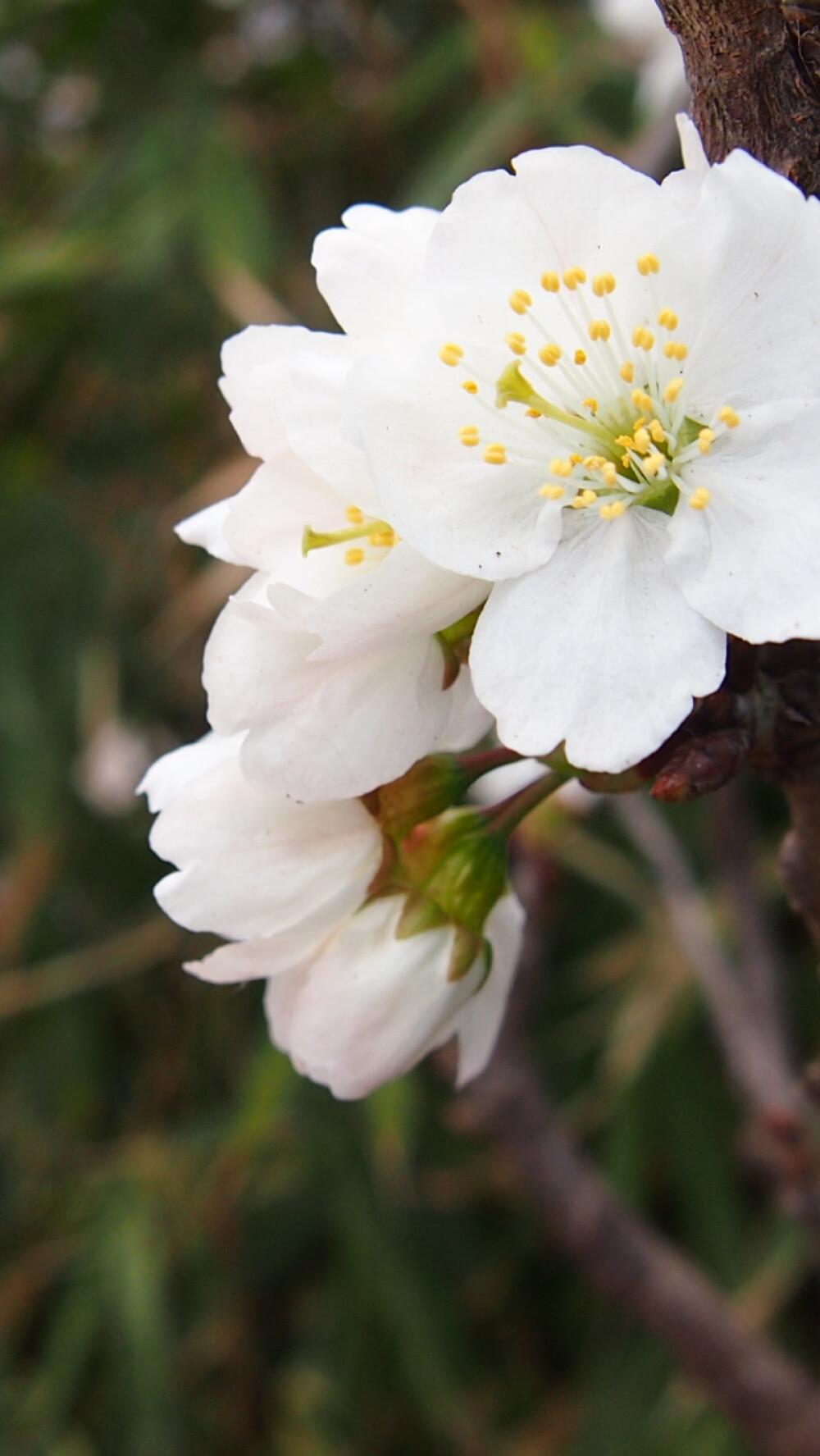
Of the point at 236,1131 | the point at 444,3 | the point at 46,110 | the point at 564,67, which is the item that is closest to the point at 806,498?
the point at 236,1131

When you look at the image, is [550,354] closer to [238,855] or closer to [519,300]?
[519,300]

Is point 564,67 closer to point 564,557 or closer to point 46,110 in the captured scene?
point 46,110

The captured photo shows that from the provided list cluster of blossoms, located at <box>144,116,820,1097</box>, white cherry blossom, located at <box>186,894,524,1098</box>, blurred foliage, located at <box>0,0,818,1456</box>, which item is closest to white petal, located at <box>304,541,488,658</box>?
cluster of blossoms, located at <box>144,116,820,1097</box>

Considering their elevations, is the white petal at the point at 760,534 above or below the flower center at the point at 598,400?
below

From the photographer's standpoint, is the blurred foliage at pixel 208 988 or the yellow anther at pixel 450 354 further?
the blurred foliage at pixel 208 988

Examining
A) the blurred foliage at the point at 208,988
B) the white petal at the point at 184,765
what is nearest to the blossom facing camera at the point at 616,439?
the white petal at the point at 184,765

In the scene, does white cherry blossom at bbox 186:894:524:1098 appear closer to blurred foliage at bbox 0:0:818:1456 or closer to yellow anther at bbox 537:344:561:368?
yellow anther at bbox 537:344:561:368

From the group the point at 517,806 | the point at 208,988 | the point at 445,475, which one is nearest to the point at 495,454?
the point at 445,475

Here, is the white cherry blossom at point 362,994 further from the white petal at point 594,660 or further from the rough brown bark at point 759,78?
the rough brown bark at point 759,78
